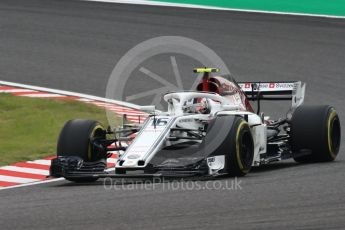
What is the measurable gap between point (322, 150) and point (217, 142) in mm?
2087

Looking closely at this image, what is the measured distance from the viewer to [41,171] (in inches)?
541

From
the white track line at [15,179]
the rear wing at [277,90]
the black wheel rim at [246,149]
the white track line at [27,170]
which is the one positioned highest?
the rear wing at [277,90]

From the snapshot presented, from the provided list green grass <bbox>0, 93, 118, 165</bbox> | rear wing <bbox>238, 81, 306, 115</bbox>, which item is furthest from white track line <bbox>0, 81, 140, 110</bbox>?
rear wing <bbox>238, 81, 306, 115</bbox>

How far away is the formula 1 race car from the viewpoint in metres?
12.0

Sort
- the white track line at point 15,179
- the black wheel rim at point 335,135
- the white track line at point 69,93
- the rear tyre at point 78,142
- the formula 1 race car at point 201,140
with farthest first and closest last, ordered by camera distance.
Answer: the white track line at point 69,93 → the black wheel rim at point 335,135 → the white track line at point 15,179 → the rear tyre at point 78,142 → the formula 1 race car at point 201,140

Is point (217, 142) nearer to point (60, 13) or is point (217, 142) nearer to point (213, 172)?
point (213, 172)

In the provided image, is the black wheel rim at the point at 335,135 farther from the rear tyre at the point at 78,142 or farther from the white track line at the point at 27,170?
the white track line at the point at 27,170

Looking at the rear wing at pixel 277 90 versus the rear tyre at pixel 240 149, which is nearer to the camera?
the rear tyre at pixel 240 149

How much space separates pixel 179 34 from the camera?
84.8 ft

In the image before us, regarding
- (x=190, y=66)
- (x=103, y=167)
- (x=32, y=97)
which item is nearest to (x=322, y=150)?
(x=103, y=167)

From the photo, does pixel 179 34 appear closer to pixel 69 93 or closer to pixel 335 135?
pixel 69 93

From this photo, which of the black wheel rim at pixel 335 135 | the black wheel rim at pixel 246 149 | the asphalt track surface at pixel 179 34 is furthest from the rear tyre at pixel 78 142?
the black wheel rim at pixel 335 135

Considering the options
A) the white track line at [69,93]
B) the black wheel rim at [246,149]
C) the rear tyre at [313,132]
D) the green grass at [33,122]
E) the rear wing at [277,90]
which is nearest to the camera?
the black wheel rim at [246,149]

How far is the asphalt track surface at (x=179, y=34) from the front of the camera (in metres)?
9.55
